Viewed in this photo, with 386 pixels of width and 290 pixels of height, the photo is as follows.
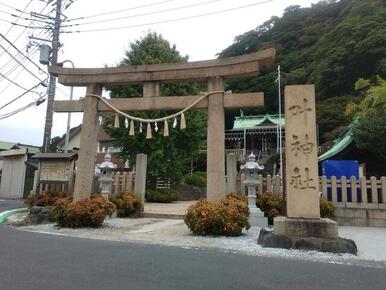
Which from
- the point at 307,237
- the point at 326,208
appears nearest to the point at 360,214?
the point at 326,208

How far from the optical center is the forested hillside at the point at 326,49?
122 feet

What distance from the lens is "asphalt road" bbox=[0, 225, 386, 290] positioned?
15.5 ft

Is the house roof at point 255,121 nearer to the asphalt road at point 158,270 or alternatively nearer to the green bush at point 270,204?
the green bush at point 270,204

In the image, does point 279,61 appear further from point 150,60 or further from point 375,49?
point 150,60

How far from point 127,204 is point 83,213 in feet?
10.5

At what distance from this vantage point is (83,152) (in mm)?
11828

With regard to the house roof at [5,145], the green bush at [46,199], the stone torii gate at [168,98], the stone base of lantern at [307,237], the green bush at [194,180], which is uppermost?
the house roof at [5,145]

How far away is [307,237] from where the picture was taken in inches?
311

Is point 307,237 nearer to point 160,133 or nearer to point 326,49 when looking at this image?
point 160,133

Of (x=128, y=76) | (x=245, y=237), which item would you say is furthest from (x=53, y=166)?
(x=245, y=237)

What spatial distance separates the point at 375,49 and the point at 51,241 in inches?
1509

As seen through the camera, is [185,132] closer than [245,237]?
No

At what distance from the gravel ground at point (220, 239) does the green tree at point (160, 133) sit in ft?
30.3

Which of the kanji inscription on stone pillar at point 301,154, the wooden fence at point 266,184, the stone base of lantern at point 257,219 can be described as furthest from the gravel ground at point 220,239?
the wooden fence at point 266,184
